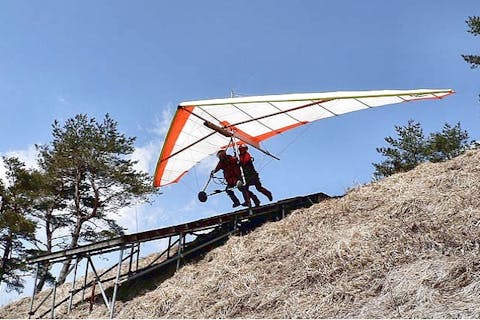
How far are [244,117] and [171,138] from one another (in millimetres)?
2956

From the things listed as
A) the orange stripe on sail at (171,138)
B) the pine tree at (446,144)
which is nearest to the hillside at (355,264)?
the orange stripe on sail at (171,138)

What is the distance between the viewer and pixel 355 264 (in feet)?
24.2

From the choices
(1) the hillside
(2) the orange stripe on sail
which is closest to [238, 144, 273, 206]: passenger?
(2) the orange stripe on sail

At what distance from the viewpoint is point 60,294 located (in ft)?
50.3

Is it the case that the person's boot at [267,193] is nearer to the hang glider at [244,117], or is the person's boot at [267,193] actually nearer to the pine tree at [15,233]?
the hang glider at [244,117]

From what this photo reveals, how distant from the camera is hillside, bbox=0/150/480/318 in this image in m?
6.05

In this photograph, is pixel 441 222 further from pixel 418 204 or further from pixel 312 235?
pixel 312 235

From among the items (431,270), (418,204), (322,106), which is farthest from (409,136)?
(431,270)

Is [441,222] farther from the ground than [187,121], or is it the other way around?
[187,121]

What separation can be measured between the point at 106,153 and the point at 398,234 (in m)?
20.7

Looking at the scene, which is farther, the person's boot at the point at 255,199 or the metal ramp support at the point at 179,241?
the person's boot at the point at 255,199

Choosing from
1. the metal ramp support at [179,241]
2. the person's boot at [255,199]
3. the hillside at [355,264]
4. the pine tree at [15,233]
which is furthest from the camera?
the pine tree at [15,233]

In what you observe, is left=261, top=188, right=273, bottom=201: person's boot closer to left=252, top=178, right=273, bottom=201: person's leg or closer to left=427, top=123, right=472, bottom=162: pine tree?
left=252, top=178, right=273, bottom=201: person's leg

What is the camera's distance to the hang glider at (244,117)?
1139 cm
